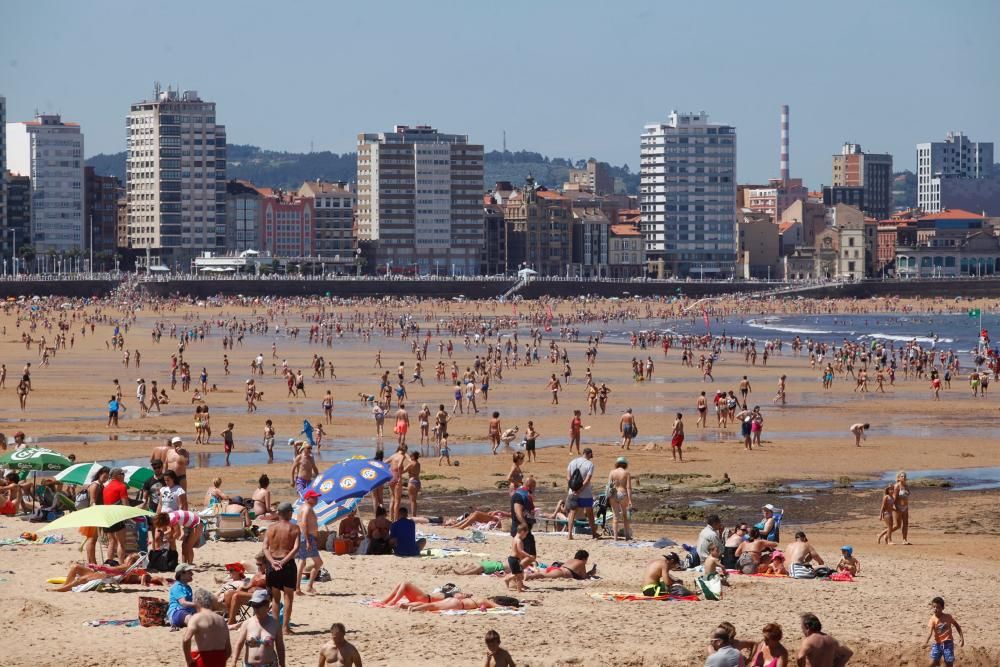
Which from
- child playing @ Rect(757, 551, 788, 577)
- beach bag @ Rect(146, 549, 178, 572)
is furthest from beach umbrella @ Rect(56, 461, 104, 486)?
child playing @ Rect(757, 551, 788, 577)

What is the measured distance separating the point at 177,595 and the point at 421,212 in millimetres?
153494

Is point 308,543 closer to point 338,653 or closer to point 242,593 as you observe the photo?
point 242,593

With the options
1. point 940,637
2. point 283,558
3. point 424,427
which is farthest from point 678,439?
point 283,558

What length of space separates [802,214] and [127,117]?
266ft

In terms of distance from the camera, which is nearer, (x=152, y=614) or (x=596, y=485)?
(x=152, y=614)

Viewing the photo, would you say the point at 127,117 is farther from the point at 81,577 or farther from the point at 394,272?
the point at 81,577

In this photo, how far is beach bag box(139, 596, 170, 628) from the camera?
13.2m

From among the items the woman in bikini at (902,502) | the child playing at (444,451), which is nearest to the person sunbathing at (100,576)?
the woman in bikini at (902,502)

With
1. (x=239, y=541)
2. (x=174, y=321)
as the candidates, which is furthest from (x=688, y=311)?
(x=239, y=541)

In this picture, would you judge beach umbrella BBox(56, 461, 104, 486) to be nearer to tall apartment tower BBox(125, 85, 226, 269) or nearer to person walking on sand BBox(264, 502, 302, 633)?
person walking on sand BBox(264, 502, 302, 633)

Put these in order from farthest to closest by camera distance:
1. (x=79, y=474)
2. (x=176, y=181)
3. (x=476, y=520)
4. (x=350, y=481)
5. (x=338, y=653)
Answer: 1. (x=176, y=181)
2. (x=476, y=520)
3. (x=79, y=474)
4. (x=350, y=481)
5. (x=338, y=653)

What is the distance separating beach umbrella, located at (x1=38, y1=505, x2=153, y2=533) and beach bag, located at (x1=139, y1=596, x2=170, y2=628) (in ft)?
4.86

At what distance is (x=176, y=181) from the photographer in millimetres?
160625

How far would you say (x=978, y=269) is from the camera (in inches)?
6358
